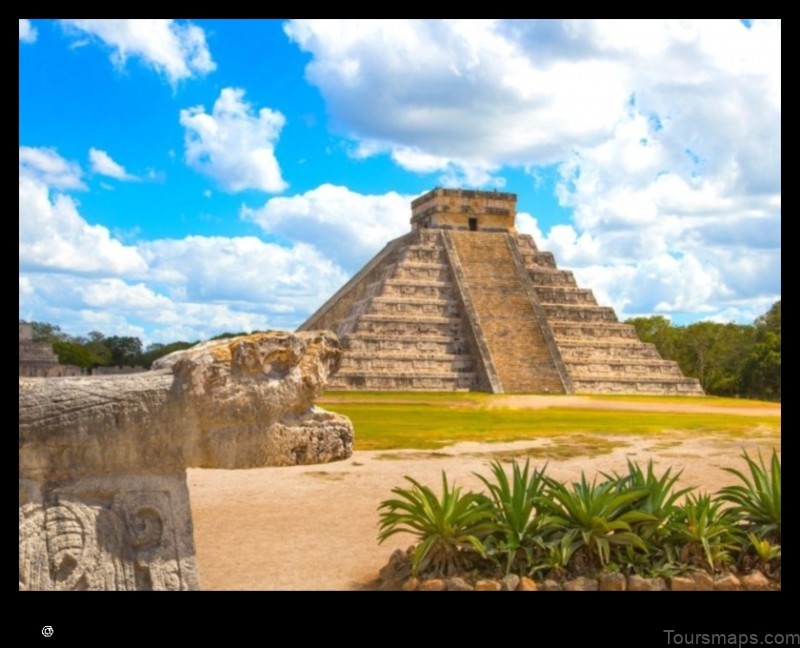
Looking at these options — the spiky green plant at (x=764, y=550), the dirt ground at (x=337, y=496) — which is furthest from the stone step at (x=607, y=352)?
the spiky green plant at (x=764, y=550)

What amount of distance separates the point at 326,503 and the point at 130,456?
3920 mm

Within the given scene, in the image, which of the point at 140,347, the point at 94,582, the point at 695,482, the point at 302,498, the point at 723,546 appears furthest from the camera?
the point at 140,347

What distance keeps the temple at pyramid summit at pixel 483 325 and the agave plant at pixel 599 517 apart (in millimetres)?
19620

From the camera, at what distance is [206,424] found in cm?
423

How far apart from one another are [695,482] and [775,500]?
3.67 metres

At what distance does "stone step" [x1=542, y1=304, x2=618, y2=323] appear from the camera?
30594mm

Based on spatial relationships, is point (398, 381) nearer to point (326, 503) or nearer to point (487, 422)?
point (487, 422)

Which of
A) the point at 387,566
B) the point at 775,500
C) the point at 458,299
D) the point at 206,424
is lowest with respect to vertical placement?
the point at 387,566

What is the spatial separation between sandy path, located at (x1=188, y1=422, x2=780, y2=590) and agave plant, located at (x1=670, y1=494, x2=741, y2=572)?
193 cm

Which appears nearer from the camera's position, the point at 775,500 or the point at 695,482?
the point at 775,500

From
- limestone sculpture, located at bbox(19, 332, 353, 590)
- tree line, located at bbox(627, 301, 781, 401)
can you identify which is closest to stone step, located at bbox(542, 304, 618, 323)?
tree line, located at bbox(627, 301, 781, 401)
